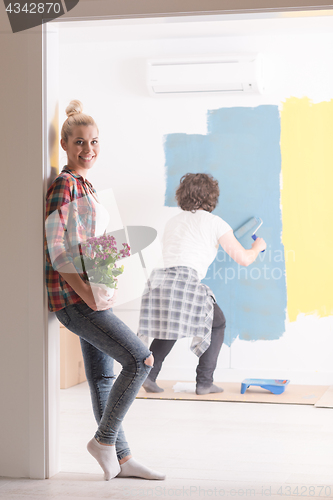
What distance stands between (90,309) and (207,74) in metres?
2.07

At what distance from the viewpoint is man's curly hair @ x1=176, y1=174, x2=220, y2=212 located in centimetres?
298

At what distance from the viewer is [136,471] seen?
1.64 metres

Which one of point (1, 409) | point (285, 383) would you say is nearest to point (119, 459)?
point (1, 409)

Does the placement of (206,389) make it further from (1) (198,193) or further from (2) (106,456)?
(2) (106,456)

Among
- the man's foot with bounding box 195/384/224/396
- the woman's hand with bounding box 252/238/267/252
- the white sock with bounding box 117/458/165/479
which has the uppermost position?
the woman's hand with bounding box 252/238/267/252

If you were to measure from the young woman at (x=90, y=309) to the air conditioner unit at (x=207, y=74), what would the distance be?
1.65 m

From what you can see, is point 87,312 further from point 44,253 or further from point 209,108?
point 209,108

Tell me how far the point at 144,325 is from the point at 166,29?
165 centimetres

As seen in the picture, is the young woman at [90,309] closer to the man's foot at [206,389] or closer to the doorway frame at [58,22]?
the doorway frame at [58,22]

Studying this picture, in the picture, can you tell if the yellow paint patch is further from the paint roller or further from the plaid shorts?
the plaid shorts

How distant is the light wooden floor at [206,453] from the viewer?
61.3 inches

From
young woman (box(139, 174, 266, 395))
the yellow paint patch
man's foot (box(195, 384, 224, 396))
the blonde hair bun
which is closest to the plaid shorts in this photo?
young woman (box(139, 174, 266, 395))

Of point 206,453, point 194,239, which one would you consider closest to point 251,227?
point 194,239

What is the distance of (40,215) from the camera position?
1.68 m
